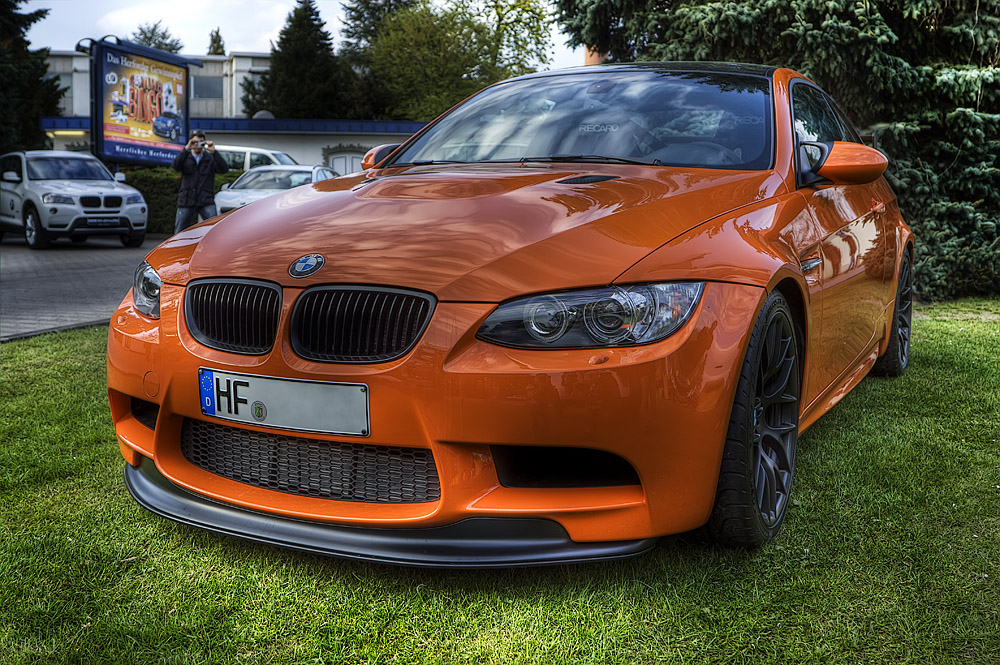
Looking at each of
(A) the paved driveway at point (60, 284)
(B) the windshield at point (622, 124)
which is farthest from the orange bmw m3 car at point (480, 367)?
(A) the paved driveway at point (60, 284)

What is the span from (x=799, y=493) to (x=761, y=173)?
3.55 ft

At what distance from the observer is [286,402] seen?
2.19m

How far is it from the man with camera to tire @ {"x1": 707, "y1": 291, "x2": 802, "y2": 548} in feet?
32.2

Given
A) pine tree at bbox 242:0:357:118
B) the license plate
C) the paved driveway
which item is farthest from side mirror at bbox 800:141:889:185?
pine tree at bbox 242:0:357:118

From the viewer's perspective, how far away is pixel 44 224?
582 inches

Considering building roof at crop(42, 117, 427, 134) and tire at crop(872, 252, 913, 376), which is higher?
building roof at crop(42, 117, 427, 134)

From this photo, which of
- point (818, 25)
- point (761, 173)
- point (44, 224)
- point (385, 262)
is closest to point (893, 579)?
point (761, 173)

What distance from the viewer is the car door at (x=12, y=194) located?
15.4 m

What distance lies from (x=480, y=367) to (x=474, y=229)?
1.43 feet

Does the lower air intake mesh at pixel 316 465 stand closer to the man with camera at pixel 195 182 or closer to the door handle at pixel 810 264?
the door handle at pixel 810 264

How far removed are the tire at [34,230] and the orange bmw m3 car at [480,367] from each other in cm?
→ 1378

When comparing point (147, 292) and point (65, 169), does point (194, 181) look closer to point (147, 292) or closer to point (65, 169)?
point (65, 169)

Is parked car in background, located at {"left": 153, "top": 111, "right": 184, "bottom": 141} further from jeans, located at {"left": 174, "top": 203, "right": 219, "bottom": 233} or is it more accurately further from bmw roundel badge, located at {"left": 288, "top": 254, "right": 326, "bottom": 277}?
bmw roundel badge, located at {"left": 288, "top": 254, "right": 326, "bottom": 277}

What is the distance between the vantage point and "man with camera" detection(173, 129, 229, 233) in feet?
36.7
